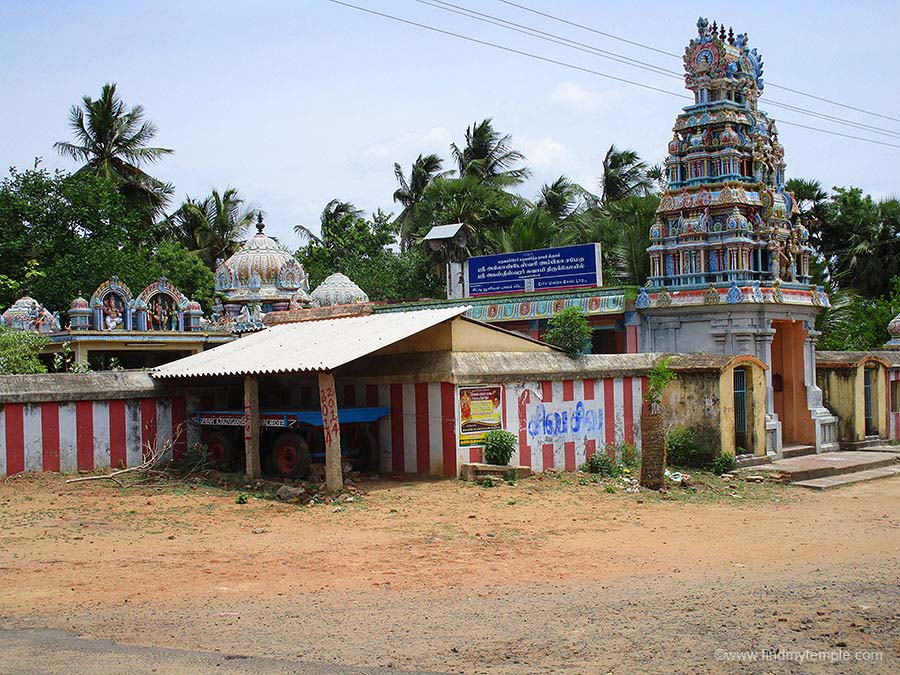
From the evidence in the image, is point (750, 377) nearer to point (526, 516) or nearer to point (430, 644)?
point (526, 516)

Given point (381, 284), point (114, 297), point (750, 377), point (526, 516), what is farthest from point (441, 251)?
point (526, 516)

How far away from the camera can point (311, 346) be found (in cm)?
1611

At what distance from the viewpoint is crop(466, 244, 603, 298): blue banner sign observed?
2595 centimetres

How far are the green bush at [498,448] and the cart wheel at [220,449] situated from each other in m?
4.62

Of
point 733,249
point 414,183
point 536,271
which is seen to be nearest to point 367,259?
point 414,183

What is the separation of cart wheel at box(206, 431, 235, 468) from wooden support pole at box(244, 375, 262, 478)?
4.88ft

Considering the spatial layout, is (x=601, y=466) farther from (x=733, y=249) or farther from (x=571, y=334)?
(x=733, y=249)

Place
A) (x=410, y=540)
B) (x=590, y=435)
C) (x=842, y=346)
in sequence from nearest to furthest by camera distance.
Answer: (x=410, y=540), (x=590, y=435), (x=842, y=346)

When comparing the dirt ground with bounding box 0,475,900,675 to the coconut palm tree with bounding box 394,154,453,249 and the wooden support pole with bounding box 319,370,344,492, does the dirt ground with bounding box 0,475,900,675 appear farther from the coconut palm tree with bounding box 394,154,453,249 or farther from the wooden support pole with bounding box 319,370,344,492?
the coconut palm tree with bounding box 394,154,453,249

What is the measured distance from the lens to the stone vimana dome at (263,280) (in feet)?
86.1

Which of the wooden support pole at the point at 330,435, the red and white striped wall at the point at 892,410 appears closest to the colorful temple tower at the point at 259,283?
the wooden support pole at the point at 330,435

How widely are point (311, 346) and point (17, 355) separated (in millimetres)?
6612

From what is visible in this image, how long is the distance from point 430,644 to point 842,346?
27.3 m

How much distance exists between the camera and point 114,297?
2505cm
